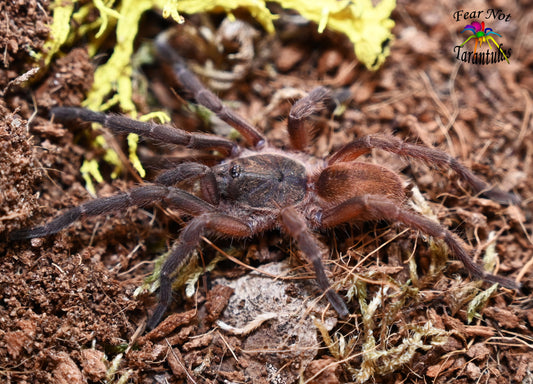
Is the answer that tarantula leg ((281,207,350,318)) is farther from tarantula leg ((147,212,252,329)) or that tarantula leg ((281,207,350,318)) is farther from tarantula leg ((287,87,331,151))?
tarantula leg ((287,87,331,151))

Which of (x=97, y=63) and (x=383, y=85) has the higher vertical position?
(x=97, y=63)

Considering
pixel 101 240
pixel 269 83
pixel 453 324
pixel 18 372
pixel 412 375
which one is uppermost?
pixel 269 83

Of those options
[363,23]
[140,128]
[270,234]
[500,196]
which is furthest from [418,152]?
[140,128]

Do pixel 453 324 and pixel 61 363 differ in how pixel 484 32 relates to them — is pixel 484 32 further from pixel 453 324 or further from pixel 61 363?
pixel 61 363

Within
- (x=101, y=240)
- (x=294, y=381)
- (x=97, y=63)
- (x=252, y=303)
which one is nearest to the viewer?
(x=294, y=381)

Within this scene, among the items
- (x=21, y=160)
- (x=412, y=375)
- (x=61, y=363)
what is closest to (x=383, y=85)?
(x=412, y=375)

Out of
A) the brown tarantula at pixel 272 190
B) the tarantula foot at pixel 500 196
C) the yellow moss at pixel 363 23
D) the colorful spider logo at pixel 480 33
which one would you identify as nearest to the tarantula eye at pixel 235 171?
the brown tarantula at pixel 272 190

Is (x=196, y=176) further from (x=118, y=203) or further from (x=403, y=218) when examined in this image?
(x=403, y=218)
